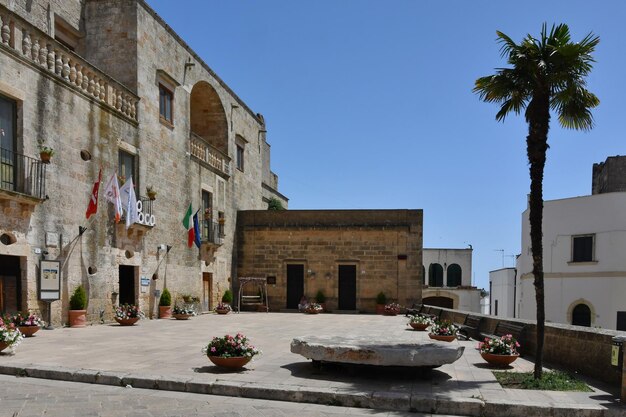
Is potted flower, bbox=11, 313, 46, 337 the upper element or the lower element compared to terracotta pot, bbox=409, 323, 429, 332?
upper

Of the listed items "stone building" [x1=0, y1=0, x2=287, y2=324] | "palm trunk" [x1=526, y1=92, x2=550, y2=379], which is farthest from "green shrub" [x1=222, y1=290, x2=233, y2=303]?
"palm trunk" [x1=526, y1=92, x2=550, y2=379]

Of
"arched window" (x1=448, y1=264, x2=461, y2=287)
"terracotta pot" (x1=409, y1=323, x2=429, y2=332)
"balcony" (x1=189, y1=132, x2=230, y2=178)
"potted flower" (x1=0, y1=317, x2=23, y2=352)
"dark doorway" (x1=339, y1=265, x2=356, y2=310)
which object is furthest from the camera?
"arched window" (x1=448, y1=264, x2=461, y2=287)

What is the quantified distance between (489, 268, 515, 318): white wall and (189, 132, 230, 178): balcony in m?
23.0

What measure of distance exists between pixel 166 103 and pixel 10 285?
947cm

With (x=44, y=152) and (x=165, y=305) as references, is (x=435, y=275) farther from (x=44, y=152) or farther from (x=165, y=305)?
(x=44, y=152)

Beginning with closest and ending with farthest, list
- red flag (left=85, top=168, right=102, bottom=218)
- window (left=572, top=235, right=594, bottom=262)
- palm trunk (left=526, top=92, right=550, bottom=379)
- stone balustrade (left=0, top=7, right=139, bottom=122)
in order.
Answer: palm trunk (left=526, top=92, right=550, bottom=379), stone balustrade (left=0, top=7, right=139, bottom=122), red flag (left=85, top=168, right=102, bottom=218), window (left=572, top=235, right=594, bottom=262)

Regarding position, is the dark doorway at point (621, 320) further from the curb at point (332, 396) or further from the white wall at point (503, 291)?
the curb at point (332, 396)

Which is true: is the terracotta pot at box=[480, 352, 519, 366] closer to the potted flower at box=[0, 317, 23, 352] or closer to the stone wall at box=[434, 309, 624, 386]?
the stone wall at box=[434, 309, 624, 386]

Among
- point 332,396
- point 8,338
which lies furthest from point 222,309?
point 332,396

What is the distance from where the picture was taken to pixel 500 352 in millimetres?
8789

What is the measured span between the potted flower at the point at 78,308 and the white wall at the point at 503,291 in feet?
99.6

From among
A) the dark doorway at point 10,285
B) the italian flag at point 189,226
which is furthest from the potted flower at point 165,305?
the dark doorway at point 10,285

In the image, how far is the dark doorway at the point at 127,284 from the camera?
54.8ft

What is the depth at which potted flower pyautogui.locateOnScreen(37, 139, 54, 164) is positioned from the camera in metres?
12.5
